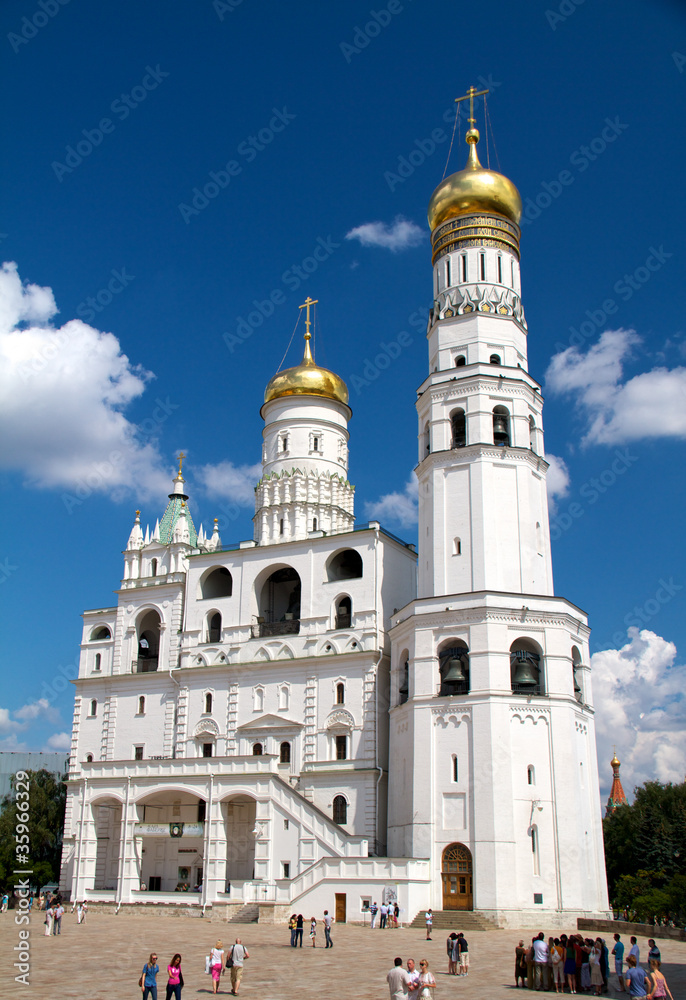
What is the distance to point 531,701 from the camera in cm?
3462

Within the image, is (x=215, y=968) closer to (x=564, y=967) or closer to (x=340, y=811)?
(x=564, y=967)

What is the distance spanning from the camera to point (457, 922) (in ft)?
104

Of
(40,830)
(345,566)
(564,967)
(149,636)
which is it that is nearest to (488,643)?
(345,566)

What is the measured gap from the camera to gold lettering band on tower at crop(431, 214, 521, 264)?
141ft

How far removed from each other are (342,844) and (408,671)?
699 cm

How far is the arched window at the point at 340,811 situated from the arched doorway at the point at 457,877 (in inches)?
249

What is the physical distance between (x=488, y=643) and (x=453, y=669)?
6.14ft

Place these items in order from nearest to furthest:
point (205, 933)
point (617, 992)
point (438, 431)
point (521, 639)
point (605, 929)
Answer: point (617, 992)
point (205, 933)
point (605, 929)
point (521, 639)
point (438, 431)

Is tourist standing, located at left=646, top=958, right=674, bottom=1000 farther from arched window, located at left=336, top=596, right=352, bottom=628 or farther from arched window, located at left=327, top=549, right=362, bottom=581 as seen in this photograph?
arched window, located at left=327, top=549, right=362, bottom=581

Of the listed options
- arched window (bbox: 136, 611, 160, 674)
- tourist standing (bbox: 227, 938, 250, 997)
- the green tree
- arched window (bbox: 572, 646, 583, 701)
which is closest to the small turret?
arched window (bbox: 136, 611, 160, 674)

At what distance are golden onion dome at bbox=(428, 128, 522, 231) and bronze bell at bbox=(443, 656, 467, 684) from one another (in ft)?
67.8

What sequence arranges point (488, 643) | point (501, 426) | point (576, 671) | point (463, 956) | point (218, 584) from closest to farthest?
1. point (463, 956)
2. point (488, 643)
3. point (576, 671)
4. point (501, 426)
5. point (218, 584)

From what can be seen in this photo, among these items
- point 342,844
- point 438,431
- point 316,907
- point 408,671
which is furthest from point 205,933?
point 438,431

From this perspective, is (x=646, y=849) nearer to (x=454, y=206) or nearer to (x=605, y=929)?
(x=605, y=929)
